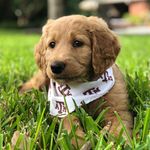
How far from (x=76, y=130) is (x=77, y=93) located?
50cm

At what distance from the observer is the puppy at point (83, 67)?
3.05 meters

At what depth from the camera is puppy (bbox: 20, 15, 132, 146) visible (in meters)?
3.05

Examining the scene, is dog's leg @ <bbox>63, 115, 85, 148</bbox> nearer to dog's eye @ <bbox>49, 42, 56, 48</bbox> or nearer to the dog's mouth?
the dog's mouth

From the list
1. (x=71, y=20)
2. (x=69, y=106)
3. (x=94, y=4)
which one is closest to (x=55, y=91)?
(x=69, y=106)

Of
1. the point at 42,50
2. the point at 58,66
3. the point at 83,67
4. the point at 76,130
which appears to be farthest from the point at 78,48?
the point at 76,130

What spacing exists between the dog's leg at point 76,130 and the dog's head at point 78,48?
275 millimetres

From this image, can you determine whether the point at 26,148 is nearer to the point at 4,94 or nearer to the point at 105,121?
the point at 105,121

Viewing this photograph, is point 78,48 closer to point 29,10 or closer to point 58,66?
point 58,66

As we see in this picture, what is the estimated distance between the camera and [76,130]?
2.78 meters

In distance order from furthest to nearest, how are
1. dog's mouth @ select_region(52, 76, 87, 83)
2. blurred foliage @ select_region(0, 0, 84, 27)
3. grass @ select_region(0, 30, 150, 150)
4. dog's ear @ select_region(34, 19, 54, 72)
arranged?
blurred foliage @ select_region(0, 0, 84, 27), dog's ear @ select_region(34, 19, 54, 72), dog's mouth @ select_region(52, 76, 87, 83), grass @ select_region(0, 30, 150, 150)

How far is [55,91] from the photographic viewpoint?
3418 millimetres

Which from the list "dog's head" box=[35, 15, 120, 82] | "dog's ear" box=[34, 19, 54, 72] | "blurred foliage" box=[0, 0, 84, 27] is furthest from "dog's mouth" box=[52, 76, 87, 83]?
"blurred foliage" box=[0, 0, 84, 27]

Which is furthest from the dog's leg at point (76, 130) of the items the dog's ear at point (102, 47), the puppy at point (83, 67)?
the dog's ear at point (102, 47)

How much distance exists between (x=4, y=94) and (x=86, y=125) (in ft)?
3.31
